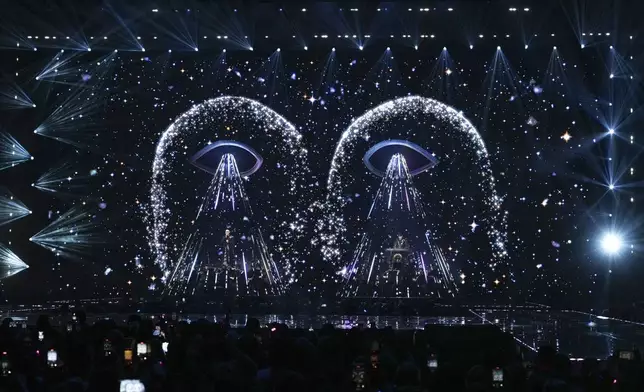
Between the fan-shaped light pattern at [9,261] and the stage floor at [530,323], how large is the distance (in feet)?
14.0

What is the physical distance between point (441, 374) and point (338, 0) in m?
20.3

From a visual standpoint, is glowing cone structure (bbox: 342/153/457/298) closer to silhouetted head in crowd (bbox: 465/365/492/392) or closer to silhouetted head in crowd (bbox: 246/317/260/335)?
silhouetted head in crowd (bbox: 246/317/260/335)

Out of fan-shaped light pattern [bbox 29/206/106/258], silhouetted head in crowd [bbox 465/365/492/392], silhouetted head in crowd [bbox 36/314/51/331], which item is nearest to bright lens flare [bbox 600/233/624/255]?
fan-shaped light pattern [bbox 29/206/106/258]

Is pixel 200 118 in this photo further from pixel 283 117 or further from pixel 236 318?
pixel 236 318

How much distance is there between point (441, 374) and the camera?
1025cm

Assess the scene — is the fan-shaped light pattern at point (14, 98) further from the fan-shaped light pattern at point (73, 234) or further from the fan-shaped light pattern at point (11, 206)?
the fan-shaped light pattern at point (73, 234)

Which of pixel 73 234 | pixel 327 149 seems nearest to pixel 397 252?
pixel 327 149

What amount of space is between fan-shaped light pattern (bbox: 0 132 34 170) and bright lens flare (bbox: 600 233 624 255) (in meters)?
16.3

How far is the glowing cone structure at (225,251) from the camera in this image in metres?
30.0

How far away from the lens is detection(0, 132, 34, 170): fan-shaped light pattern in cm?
3216

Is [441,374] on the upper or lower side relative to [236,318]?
lower

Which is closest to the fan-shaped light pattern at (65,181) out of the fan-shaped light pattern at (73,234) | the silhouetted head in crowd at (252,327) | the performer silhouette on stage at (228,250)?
the fan-shaped light pattern at (73,234)

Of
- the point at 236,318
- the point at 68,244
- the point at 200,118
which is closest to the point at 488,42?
the point at 200,118

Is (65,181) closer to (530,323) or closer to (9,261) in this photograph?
(9,261)
